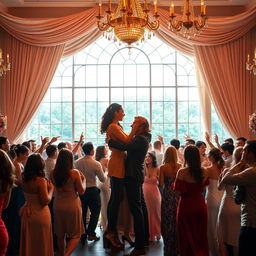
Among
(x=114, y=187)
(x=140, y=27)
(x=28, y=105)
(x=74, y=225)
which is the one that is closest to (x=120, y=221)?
(x=114, y=187)

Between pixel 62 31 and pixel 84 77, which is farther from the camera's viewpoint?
pixel 84 77

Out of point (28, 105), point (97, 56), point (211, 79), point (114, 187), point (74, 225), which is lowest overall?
point (74, 225)

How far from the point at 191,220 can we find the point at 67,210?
138 centimetres

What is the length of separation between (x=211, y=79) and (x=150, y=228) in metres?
4.59

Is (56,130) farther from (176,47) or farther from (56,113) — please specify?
(176,47)

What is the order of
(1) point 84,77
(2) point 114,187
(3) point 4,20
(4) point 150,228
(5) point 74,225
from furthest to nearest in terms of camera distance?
(1) point 84,77
(3) point 4,20
(4) point 150,228
(2) point 114,187
(5) point 74,225

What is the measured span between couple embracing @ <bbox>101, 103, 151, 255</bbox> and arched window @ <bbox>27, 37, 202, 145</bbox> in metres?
4.94

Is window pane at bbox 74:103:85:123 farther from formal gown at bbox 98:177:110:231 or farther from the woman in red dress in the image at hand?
the woman in red dress

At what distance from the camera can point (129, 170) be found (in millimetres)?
4965

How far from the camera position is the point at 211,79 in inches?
365

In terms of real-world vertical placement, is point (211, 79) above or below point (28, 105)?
above

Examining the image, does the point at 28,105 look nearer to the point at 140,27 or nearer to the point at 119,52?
the point at 119,52

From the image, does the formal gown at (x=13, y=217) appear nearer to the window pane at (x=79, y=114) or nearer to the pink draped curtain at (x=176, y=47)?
the pink draped curtain at (x=176, y=47)

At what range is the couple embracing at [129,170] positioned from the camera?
4898 millimetres
